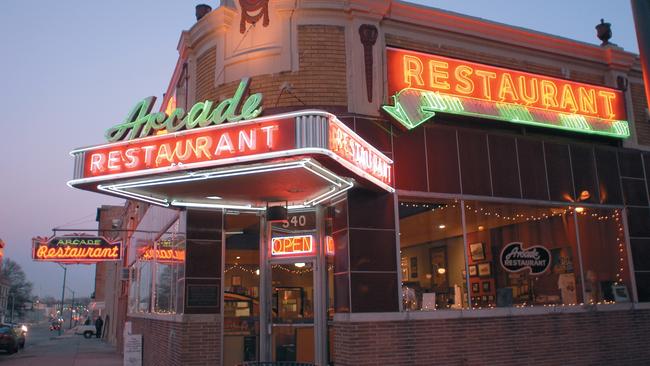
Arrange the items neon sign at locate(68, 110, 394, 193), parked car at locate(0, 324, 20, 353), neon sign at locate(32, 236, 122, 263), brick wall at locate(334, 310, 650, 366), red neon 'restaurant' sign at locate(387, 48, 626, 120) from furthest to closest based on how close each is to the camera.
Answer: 1. parked car at locate(0, 324, 20, 353)
2. neon sign at locate(32, 236, 122, 263)
3. red neon 'restaurant' sign at locate(387, 48, 626, 120)
4. brick wall at locate(334, 310, 650, 366)
5. neon sign at locate(68, 110, 394, 193)

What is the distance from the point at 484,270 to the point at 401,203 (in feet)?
7.73

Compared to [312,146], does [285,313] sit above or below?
below

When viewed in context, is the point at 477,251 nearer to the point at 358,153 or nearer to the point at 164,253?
the point at 358,153

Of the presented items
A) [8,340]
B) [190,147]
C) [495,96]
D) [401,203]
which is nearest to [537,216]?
[495,96]

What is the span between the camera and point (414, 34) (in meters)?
13.6

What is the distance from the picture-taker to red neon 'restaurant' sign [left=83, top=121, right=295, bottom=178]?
923cm

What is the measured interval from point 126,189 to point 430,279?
628cm

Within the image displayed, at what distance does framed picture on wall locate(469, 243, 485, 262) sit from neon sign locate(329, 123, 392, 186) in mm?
2508

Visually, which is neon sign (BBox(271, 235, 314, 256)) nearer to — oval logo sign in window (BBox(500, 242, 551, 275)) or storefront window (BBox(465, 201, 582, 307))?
storefront window (BBox(465, 201, 582, 307))

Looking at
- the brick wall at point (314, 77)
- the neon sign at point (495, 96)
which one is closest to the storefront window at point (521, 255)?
the neon sign at point (495, 96)

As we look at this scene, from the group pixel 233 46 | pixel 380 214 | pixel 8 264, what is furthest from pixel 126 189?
pixel 8 264

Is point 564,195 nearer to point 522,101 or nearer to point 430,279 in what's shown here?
point 522,101

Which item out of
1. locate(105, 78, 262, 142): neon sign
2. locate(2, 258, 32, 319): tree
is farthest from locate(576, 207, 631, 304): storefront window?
locate(2, 258, 32, 319): tree

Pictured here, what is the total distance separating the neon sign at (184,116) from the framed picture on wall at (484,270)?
6144 millimetres
